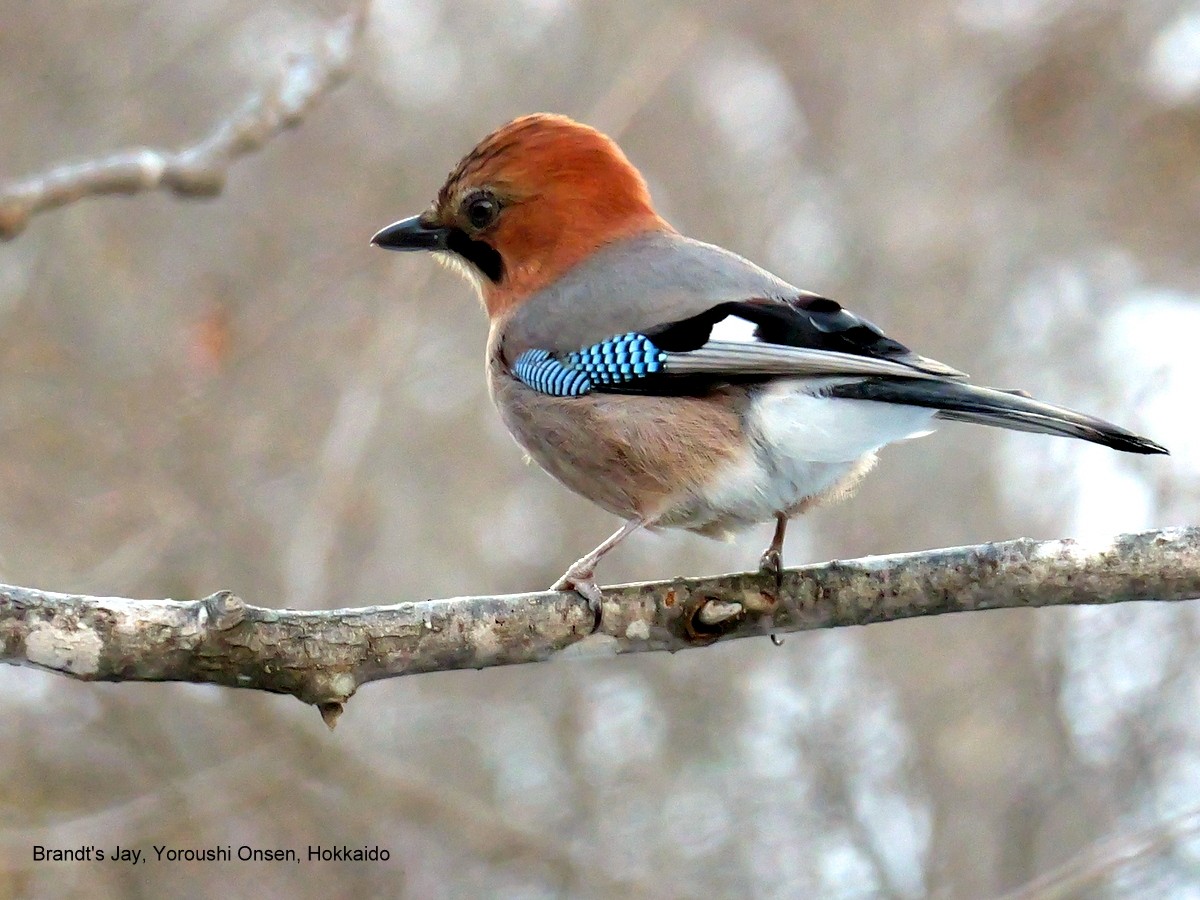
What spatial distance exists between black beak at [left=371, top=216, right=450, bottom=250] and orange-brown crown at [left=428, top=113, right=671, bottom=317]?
58mm

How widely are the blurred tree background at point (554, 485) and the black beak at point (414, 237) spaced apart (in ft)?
4.34

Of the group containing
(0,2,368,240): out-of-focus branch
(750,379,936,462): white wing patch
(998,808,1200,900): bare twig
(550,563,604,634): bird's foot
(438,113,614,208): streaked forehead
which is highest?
(438,113,614,208): streaked forehead

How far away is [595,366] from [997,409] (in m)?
1.53

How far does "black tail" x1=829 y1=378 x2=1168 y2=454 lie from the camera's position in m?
3.40

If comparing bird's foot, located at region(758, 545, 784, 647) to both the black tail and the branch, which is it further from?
the black tail

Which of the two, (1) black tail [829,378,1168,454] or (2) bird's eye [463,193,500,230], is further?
(2) bird's eye [463,193,500,230]

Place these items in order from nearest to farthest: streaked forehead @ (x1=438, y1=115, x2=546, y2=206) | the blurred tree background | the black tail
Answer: the black tail → streaked forehead @ (x1=438, y1=115, x2=546, y2=206) → the blurred tree background

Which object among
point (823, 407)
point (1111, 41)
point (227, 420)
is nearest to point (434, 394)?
point (227, 420)

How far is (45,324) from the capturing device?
7.53 m

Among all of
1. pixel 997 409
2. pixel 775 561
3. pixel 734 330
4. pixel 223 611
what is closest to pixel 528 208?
pixel 734 330

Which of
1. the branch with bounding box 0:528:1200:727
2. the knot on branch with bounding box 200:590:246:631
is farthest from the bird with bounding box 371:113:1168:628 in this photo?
the knot on branch with bounding box 200:590:246:631

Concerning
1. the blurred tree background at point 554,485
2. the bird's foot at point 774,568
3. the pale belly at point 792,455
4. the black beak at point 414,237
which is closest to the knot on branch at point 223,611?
the bird's foot at point 774,568

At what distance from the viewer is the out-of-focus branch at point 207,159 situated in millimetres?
3773

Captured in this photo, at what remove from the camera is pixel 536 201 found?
5340 millimetres
